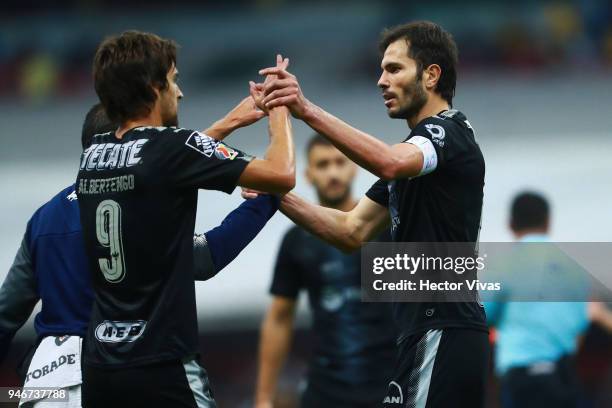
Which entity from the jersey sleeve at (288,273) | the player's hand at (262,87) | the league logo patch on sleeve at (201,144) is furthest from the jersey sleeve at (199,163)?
the jersey sleeve at (288,273)

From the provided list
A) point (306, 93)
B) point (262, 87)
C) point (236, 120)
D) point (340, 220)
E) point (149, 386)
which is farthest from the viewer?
point (306, 93)

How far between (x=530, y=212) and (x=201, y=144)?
4.05 m

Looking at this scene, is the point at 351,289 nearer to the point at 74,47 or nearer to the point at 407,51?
the point at 407,51

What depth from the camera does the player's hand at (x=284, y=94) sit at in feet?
15.5

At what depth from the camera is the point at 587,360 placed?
392 inches

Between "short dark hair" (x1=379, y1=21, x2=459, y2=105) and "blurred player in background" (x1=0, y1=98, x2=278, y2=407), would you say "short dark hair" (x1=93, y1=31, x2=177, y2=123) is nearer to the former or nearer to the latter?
"blurred player in background" (x1=0, y1=98, x2=278, y2=407)

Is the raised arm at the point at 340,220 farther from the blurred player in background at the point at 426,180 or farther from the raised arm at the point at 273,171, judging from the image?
the raised arm at the point at 273,171

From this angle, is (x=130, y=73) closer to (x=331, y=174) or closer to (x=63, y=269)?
(x=63, y=269)

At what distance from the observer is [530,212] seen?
7727 millimetres

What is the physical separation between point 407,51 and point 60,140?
41.3ft

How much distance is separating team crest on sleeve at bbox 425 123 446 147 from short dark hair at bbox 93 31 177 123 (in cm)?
121

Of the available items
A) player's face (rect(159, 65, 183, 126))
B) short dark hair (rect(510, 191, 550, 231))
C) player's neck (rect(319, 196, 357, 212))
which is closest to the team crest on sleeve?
player's face (rect(159, 65, 183, 126))

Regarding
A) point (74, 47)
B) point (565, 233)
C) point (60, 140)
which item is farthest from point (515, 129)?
point (74, 47)

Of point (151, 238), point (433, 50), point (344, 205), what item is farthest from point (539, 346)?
point (151, 238)
